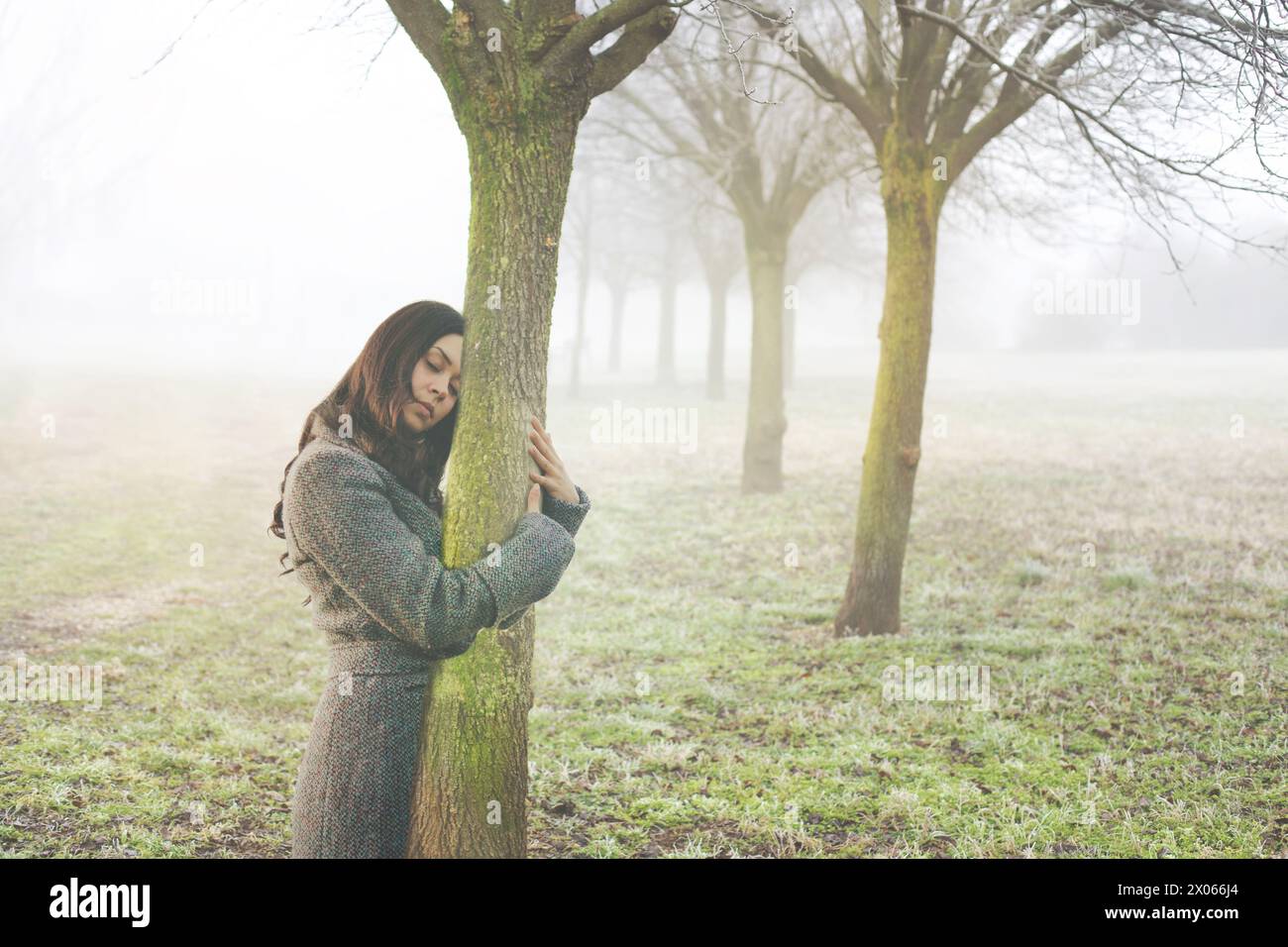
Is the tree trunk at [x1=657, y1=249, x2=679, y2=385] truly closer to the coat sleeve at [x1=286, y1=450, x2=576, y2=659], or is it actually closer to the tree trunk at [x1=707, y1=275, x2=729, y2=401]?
the tree trunk at [x1=707, y1=275, x2=729, y2=401]

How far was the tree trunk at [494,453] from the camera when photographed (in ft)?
10.0

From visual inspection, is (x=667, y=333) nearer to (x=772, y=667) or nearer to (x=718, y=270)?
(x=718, y=270)

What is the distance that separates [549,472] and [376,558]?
85cm

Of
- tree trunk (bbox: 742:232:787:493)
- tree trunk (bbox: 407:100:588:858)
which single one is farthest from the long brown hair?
tree trunk (bbox: 742:232:787:493)

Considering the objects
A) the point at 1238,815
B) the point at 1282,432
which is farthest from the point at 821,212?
the point at 1238,815

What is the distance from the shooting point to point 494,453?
308 centimetres

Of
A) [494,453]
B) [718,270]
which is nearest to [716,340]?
[718,270]

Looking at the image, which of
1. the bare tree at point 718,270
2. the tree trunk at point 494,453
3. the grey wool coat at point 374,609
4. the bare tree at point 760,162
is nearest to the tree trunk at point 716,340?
the bare tree at point 718,270

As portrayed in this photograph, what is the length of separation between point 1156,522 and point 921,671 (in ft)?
19.0

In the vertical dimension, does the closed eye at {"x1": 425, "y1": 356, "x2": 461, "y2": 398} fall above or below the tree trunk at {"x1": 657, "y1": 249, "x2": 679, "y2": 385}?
below

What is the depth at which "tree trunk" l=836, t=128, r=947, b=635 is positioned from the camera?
7410 millimetres

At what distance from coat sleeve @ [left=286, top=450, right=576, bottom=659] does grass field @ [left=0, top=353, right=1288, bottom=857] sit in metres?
2.31

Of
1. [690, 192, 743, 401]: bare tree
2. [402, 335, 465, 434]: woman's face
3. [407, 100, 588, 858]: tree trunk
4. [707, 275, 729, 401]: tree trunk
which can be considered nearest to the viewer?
[402, 335, 465, 434]: woman's face
